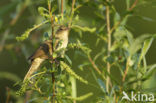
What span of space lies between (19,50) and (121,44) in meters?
1.06

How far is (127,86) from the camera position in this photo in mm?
1350

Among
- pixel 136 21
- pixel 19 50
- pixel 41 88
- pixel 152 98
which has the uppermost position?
pixel 136 21

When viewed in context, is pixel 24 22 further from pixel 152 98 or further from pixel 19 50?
pixel 152 98

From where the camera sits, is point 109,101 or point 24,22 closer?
point 109,101

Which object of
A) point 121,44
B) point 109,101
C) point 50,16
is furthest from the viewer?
point 121,44

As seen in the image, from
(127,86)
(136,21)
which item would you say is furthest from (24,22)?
(127,86)

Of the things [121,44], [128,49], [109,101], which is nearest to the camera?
[109,101]

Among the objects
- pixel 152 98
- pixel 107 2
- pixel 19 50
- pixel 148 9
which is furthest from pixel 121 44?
pixel 148 9

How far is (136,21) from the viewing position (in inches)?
150

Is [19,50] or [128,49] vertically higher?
[19,50]

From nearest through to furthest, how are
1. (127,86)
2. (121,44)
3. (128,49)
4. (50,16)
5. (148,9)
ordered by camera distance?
1. (50,16)
2. (127,86)
3. (128,49)
4. (121,44)
5. (148,9)

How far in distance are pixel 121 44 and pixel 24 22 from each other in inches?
93.4

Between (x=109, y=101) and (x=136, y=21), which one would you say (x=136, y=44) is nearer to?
(x=109, y=101)

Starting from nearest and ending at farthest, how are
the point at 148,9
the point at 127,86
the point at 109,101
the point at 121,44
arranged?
the point at 109,101 < the point at 127,86 < the point at 121,44 < the point at 148,9
